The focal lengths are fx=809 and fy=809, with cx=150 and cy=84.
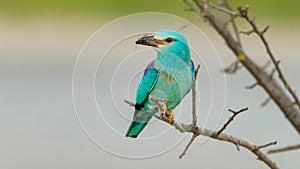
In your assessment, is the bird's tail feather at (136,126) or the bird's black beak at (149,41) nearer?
the bird's black beak at (149,41)

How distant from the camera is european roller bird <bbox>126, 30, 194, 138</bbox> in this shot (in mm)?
1211

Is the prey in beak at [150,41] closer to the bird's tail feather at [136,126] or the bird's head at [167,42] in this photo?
the bird's head at [167,42]

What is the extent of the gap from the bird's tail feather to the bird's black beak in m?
0.15

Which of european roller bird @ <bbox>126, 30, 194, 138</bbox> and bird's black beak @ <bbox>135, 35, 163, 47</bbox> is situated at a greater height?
bird's black beak @ <bbox>135, 35, 163, 47</bbox>

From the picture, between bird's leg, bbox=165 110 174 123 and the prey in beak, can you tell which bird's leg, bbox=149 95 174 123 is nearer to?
bird's leg, bbox=165 110 174 123

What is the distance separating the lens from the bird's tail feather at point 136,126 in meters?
1.32

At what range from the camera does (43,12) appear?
8.10 m

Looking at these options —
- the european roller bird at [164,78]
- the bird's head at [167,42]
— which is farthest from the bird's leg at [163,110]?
the bird's head at [167,42]

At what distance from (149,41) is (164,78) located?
0.09 meters

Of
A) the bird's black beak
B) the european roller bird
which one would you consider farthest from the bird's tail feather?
the bird's black beak

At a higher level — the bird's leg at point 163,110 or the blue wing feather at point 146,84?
the blue wing feather at point 146,84

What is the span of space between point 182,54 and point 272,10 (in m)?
6.61

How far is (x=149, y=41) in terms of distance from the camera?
1206mm

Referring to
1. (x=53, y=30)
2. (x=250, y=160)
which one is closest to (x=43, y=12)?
(x=53, y=30)
